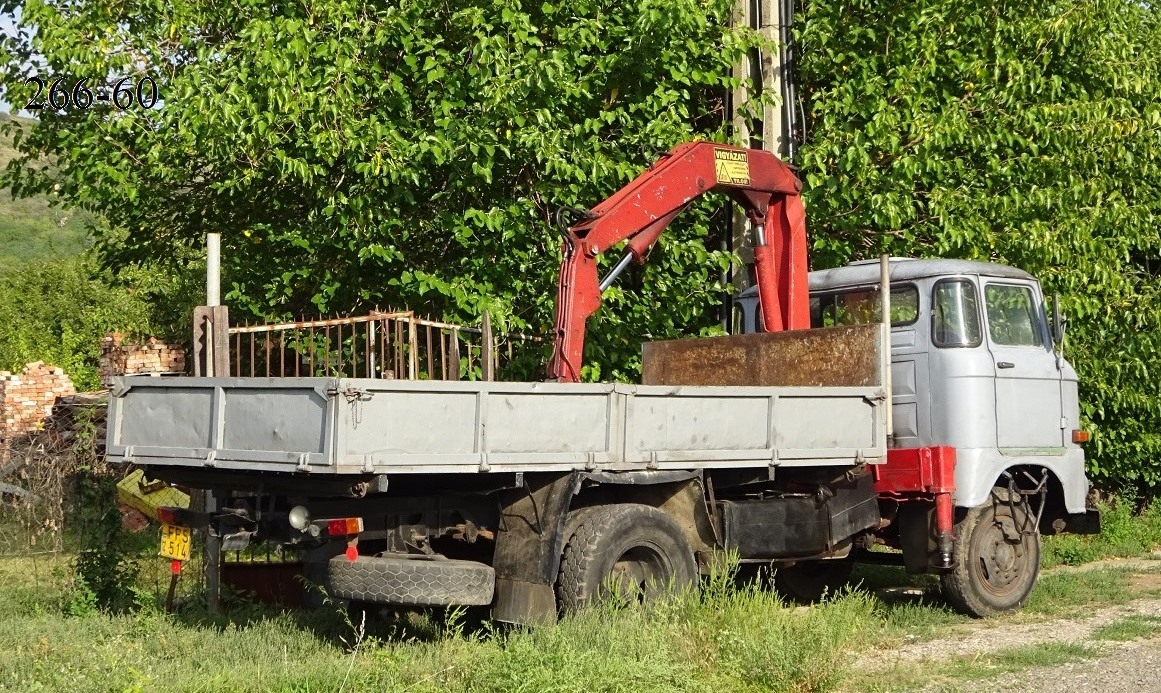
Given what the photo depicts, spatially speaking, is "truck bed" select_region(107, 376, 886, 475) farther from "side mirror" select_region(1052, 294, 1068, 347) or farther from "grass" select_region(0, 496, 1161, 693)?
"side mirror" select_region(1052, 294, 1068, 347)

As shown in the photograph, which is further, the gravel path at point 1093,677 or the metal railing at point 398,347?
the metal railing at point 398,347

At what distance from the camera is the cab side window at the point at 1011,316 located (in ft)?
33.1

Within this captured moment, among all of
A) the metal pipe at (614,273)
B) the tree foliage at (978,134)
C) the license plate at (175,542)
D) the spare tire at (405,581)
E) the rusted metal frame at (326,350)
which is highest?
the tree foliage at (978,134)

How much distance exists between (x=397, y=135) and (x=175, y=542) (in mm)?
4726

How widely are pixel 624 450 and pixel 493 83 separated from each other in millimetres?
4619

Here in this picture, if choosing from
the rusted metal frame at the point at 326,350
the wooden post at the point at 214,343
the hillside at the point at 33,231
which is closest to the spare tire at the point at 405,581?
the wooden post at the point at 214,343

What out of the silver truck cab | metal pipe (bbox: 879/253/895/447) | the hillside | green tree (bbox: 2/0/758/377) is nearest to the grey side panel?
the silver truck cab

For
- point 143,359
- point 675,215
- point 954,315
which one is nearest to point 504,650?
point 675,215

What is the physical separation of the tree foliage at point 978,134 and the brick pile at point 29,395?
11.2 metres

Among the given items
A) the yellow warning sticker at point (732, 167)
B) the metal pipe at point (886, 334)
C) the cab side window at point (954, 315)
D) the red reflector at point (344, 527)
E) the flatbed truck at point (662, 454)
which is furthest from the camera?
the yellow warning sticker at point (732, 167)

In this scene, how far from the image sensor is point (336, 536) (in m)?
7.12

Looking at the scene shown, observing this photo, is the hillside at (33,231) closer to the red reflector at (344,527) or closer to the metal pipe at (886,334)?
the metal pipe at (886,334)

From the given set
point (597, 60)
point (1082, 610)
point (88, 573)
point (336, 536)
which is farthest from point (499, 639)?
point (597, 60)

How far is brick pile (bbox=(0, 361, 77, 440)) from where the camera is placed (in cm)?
1822
